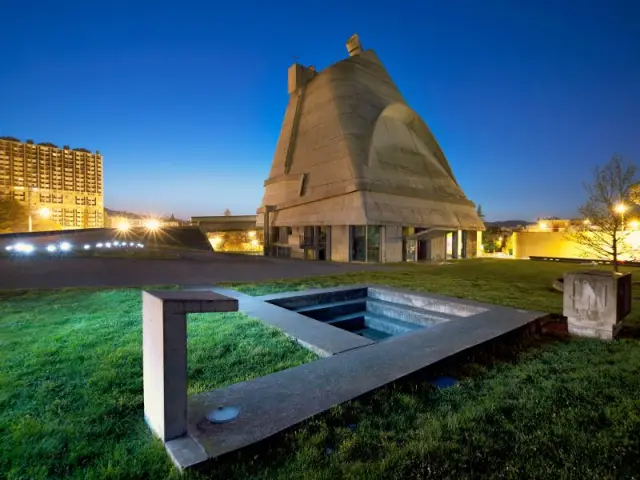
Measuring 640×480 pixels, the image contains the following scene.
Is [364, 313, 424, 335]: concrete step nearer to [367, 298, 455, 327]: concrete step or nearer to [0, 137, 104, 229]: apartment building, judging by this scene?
[367, 298, 455, 327]: concrete step

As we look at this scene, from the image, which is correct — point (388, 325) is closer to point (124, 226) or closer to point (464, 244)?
point (464, 244)

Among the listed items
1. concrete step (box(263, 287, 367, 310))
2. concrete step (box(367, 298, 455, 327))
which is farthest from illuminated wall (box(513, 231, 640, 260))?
concrete step (box(263, 287, 367, 310))

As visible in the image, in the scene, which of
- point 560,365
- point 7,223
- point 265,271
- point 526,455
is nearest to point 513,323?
point 560,365

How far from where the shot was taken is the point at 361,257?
25.9 metres

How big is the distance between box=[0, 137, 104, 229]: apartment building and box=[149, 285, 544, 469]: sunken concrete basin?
108m

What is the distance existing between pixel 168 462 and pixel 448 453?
7.56 ft

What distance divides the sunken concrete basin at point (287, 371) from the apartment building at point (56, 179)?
108479 mm

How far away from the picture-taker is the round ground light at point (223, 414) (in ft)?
9.74

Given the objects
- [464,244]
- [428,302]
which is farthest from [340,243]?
[428,302]

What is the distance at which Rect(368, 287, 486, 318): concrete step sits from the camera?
26.1 feet

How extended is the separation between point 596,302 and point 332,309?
235 inches

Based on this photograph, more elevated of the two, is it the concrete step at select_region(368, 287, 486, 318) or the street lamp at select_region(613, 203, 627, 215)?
the street lamp at select_region(613, 203, 627, 215)

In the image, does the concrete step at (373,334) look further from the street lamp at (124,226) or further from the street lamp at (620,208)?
the street lamp at (124,226)

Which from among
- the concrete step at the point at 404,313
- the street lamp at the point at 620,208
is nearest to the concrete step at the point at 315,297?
the concrete step at the point at 404,313
